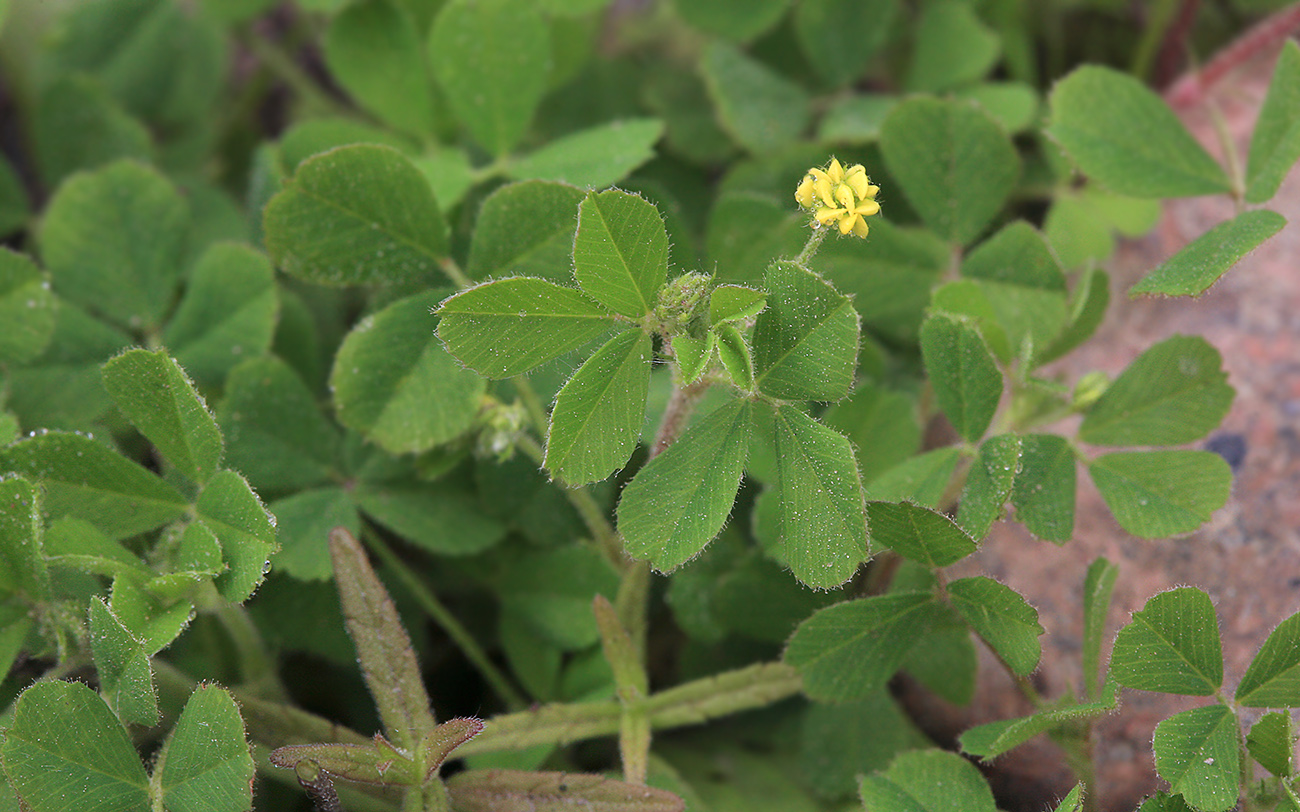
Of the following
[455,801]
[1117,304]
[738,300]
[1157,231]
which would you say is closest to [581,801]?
[455,801]

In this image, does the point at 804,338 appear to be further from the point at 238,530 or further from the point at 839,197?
the point at 238,530

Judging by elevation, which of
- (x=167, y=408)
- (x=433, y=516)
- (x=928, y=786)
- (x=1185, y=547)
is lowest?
(x=1185, y=547)

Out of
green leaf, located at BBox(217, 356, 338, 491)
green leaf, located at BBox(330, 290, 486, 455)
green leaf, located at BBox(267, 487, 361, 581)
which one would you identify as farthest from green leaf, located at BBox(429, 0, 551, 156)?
green leaf, located at BBox(267, 487, 361, 581)

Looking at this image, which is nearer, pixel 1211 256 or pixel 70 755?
pixel 70 755

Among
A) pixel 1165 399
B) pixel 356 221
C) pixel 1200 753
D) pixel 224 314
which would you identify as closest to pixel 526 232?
pixel 356 221

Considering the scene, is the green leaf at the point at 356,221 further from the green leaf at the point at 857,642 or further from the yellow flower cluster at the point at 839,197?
the green leaf at the point at 857,642

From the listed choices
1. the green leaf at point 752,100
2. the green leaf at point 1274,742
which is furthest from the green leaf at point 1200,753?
the green leaf at point 752,100
